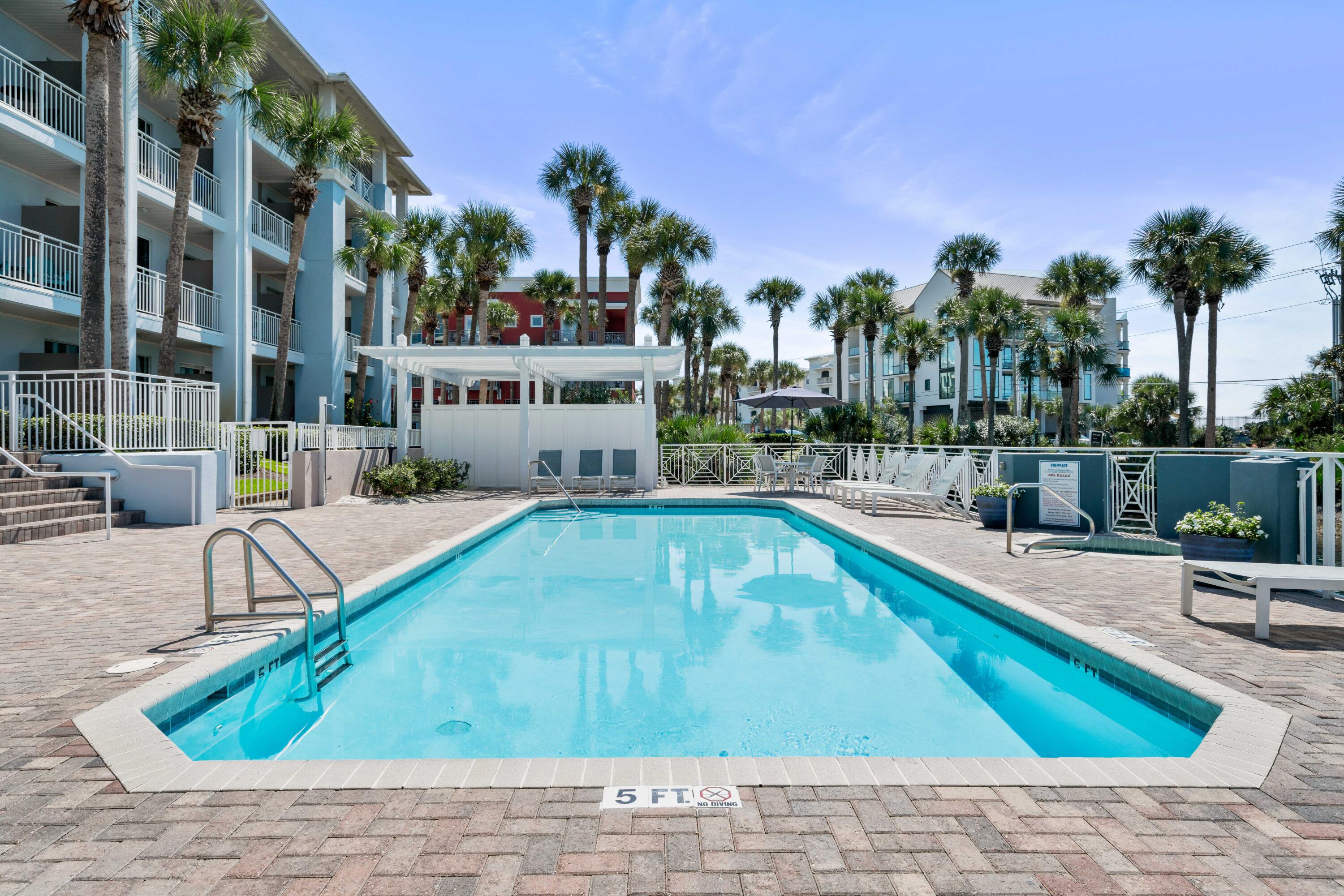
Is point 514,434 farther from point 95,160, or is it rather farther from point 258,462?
point 95,160

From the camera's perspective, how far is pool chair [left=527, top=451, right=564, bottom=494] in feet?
49.1

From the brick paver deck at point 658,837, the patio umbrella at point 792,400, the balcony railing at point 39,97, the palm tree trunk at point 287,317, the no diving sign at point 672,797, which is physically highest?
the balcony railing at point 39,97

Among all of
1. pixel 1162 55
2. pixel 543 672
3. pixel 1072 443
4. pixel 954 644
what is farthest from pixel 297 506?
pixel 1072 443

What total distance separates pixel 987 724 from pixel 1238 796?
1646 millimetres

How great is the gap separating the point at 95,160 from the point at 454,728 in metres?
12.8

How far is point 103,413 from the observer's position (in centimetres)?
1044

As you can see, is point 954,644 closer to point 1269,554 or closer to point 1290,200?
point 1269,554

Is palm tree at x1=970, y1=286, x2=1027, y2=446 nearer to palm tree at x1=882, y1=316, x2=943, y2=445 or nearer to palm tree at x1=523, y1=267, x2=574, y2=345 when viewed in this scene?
palm tree at x1=882, y1=316, x2=943, y2=445

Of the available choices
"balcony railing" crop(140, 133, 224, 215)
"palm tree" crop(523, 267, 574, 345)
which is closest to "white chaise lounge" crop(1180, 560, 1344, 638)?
"balcony railing" crop(140, 133, 224, 215)

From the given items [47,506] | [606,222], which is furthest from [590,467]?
[606,222]

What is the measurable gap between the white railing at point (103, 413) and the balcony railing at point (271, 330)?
8.38 metres

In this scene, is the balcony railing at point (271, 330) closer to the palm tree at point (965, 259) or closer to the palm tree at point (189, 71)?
the palm tree at point (189, 71)

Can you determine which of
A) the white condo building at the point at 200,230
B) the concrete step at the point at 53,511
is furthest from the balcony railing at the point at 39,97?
the concrete step at the point at 53,511

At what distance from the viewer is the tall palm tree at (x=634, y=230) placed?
25.7 meters
